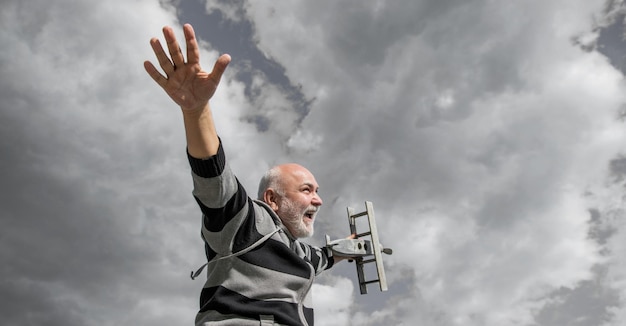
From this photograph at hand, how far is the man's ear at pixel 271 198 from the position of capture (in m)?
4.51

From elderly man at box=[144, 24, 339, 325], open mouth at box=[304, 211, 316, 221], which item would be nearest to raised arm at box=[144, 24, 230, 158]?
elderly man at box=[144, 24, 339, 325]

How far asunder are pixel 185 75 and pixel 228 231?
3.86 feet

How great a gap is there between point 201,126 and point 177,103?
0.21 metres

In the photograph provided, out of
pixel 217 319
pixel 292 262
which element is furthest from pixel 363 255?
pixel 217 319

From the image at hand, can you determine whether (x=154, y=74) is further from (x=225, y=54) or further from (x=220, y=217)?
(x=220, y=217)

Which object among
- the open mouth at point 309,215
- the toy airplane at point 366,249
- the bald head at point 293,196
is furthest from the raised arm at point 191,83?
the toy airplane at point 366,249

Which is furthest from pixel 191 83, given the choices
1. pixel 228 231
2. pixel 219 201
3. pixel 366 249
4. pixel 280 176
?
pixel 366 249

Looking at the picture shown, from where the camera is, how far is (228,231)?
3.58m

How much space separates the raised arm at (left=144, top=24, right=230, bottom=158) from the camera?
2.96 m

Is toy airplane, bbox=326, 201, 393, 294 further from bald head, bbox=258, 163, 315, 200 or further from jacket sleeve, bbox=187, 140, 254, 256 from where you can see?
jacket sleeve, bbox=187, 140, 254, 256

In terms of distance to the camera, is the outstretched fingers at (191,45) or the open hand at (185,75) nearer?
the outstretched fingers at (191,45)

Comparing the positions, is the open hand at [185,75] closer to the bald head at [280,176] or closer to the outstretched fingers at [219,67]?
the outstretched fingers at [219,67]

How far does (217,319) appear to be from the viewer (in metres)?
3.53

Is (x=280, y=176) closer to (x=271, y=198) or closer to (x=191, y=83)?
(x=271, y=198)
